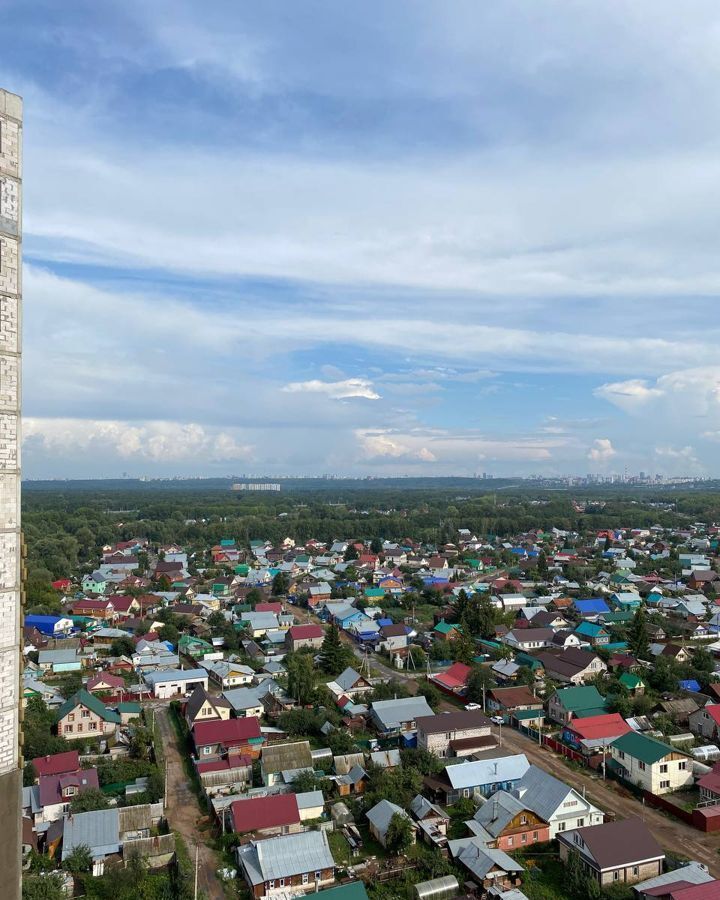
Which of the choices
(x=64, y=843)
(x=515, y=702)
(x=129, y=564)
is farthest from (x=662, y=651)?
(x=129, y=564)

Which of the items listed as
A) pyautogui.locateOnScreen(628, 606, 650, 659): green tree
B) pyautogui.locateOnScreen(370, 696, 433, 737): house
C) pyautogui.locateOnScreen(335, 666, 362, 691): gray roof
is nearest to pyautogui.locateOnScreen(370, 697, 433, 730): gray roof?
pyautogui.locateOnScreen(370, 696, 433, 737): house

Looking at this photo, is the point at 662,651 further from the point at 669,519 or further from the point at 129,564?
the point at 669,519

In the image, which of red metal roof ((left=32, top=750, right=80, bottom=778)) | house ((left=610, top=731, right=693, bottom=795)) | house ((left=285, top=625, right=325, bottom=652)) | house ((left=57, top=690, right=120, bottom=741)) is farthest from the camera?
house ((left=285, top=625, right=325, bottom=652))

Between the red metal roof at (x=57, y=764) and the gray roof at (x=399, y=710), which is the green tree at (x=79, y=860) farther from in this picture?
the gray roof at (x=399, y=710)

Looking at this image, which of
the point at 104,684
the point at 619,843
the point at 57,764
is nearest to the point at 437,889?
the point at 619,843

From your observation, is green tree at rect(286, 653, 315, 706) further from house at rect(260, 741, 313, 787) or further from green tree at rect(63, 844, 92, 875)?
green tree at rect(63, 844, 92, 875)

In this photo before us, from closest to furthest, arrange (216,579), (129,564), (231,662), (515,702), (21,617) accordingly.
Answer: (21,617) → (515,702) → (231,662) → (216,579) → (129,564)
